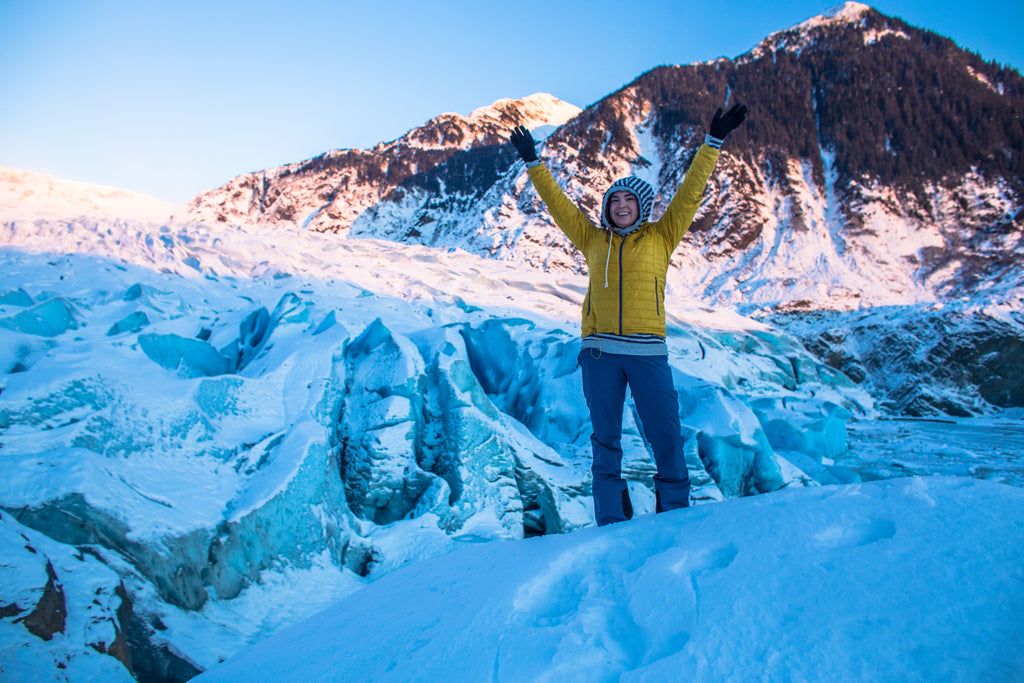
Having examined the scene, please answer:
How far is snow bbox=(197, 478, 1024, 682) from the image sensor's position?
0.99m

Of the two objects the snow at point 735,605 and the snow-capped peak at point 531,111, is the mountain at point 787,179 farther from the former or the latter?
the snow at point 735,605

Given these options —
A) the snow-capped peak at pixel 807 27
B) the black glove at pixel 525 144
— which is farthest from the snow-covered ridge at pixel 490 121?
the black glove at pixel 525 144

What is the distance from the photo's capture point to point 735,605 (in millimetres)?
1171

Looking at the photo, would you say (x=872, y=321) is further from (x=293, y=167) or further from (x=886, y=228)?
(x=293, y=167)

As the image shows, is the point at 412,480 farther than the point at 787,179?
No

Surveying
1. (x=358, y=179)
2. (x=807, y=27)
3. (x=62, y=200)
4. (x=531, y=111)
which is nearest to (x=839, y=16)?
(x=807, y=27)

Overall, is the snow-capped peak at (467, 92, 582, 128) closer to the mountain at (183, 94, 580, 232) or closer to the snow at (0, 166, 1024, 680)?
the mountain at (183, 94, 580, 232)

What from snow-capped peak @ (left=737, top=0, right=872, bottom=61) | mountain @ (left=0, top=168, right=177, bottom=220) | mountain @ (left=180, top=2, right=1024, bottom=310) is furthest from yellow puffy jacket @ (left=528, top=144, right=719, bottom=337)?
snow-capped peak @ (left=737, top=0, right=872, bottom=61)

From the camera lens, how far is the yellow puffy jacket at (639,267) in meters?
2.05

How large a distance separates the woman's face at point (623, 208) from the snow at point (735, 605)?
46.2 inches

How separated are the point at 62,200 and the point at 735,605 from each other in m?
21.1

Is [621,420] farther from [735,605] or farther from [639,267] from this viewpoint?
[735,605]

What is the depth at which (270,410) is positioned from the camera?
4.25 m

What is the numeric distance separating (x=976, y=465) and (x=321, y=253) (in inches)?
573
